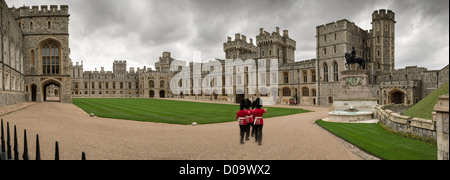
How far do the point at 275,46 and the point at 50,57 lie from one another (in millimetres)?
37658

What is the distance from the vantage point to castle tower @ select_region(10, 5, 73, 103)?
97.2 feet

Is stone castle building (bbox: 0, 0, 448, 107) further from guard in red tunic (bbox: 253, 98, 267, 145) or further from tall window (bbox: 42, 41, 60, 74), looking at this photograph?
guard in red tunic (bbox: 253, 98, 267, 145)

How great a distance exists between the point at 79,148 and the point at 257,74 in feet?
137

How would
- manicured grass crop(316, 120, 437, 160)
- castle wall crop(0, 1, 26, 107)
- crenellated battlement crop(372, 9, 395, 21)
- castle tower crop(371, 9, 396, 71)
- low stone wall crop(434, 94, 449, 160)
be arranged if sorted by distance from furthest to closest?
castle tower crop(371, 9, 396, 71) → crenellated battlement crop(372, 9, 395, 21) → castle wall crop(0, 1, 26, 107) → manicured grass crop(316, 120, 437, 160) → low stone wall crop(434, 94, 449, 160)

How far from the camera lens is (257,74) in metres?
47.2

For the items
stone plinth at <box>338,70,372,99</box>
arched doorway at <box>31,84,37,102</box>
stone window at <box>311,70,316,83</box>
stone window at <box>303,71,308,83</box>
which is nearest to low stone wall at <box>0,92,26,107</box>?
arched doorway at <box>31,84,37,102</box>

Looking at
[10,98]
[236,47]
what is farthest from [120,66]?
[10,98]

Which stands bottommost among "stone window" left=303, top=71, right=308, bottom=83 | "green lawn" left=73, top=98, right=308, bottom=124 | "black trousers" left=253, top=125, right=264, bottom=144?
"green lawn" left=73, top=98, right=308, bottom=124

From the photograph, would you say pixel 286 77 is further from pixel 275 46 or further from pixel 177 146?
pixel 177 146

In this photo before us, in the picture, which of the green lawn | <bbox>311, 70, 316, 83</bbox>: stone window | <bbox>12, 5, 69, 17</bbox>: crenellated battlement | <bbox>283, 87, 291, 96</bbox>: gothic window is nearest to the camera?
the green lawn

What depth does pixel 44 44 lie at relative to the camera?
3028 centimetres

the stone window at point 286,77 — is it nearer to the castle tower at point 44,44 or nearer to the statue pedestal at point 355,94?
the statue pedestal at point 355,94
